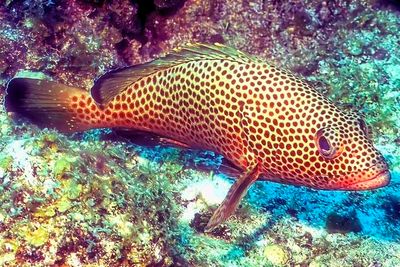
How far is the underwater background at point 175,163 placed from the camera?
3.14 metres

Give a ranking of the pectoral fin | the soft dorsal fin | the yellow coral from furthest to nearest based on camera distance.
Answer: the yellow coral
the soft dorsal fin
the pectoral fin

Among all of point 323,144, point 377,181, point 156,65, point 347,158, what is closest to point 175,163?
point 156,65

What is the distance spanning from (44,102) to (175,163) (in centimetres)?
159

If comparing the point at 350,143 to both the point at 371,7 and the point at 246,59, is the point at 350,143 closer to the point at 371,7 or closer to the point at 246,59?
the point at 246,59

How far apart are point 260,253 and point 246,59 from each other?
1.99 m

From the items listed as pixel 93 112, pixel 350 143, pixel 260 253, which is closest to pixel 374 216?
pixel 260 253

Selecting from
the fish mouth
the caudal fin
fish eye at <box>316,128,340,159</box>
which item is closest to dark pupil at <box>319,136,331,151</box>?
fish eye at <box>316,128,340,159</box>

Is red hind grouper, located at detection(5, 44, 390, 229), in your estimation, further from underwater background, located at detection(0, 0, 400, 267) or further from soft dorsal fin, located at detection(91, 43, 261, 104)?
underwater background, located at detection(0, 0, 400, 267)

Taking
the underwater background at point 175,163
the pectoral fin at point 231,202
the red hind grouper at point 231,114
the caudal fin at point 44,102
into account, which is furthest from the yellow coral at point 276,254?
the caudal fin at point 44,102

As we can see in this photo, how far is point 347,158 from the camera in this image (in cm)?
351

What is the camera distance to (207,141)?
4121mm

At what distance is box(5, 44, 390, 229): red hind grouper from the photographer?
141 inches

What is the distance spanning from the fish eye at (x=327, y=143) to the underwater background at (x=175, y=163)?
56.4 inches

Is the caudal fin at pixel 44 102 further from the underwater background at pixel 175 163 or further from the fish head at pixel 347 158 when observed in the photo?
the fish head at pixel 347 158
